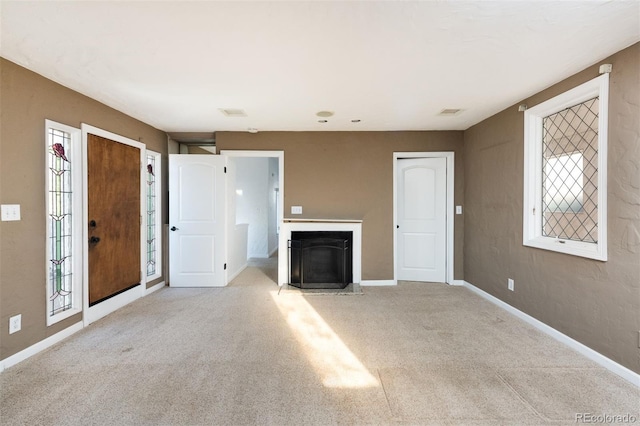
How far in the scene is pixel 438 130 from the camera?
4.34 meters

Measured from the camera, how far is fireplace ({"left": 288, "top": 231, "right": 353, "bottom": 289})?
4.22m

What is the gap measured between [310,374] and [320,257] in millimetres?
2284

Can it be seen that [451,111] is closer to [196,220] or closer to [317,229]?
[317,229]

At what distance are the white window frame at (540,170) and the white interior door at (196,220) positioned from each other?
12.8ft

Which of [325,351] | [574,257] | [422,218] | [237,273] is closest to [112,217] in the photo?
[237,273]

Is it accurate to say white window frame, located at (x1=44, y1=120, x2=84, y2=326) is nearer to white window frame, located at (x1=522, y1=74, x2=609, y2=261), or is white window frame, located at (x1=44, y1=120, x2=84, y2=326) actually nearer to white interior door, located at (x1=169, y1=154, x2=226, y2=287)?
white interior door, located at (x1=169, y1=154, x2=226, y2=287)

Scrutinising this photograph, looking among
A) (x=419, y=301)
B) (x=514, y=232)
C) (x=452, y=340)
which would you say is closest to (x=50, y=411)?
(x=452, y=340)

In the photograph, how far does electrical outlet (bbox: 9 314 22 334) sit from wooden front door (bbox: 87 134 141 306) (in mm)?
732

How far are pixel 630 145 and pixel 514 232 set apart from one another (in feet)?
4.65

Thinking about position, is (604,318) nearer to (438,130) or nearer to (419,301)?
(419,301)

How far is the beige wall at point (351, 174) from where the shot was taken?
4.37m

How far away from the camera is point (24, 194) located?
2270mm

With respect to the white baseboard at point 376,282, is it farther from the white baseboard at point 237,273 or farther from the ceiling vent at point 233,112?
the ceiling vent at point 233,112

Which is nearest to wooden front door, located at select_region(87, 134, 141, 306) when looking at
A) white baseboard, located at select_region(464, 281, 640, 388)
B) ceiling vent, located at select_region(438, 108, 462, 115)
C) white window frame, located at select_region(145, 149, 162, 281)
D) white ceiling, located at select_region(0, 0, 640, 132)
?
white window frame, located at select_region(145, 149, 162, 281)
